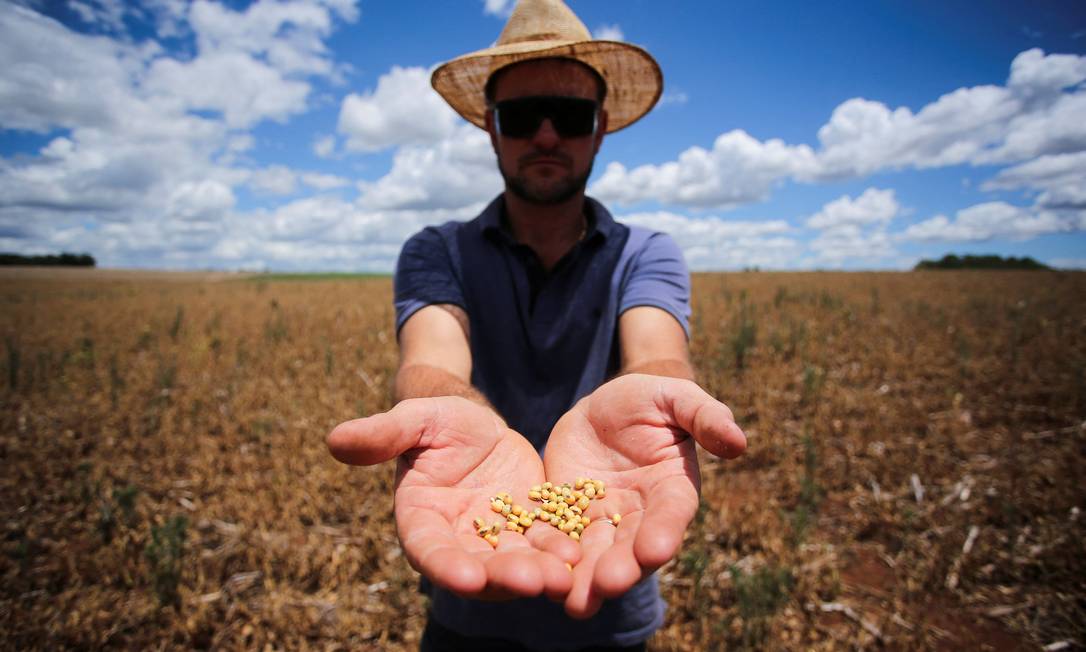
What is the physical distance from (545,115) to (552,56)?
1.00ft

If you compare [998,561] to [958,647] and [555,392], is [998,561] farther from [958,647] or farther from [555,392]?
[555,392]

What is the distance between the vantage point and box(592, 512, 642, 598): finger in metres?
1.17

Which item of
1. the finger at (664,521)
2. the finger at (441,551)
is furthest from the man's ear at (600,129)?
the finger at (441,551)

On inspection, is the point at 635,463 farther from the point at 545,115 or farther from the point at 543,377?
the point at 545,115

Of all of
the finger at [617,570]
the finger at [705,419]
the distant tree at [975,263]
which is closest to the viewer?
the finger at [617,570]

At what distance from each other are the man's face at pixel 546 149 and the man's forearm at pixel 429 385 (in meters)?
0.98

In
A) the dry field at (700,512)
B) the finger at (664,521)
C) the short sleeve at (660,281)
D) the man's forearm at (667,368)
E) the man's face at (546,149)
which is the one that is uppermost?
the man's face at (546,149)

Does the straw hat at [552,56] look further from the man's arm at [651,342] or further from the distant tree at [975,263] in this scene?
the distant tree at [975,263]

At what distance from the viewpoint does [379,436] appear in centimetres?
144

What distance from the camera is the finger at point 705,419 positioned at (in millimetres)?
1327

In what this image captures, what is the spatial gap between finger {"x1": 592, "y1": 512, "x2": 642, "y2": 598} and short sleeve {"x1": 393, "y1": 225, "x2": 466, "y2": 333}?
4.68ft

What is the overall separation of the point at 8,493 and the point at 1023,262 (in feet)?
194

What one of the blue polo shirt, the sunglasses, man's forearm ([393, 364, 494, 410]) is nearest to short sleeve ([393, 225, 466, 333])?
the blue polo shirt

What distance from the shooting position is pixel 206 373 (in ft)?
22.6
